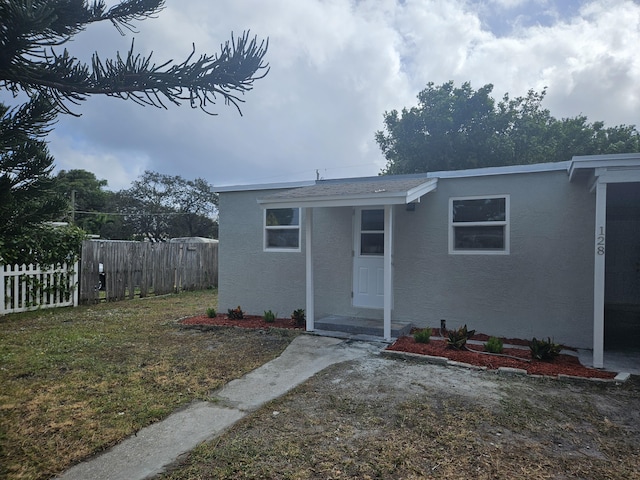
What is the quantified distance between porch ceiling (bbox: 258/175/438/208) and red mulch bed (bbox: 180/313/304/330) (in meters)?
2.40

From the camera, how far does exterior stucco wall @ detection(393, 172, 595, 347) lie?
20.7 ft

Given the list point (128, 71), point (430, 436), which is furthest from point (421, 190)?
point (128, 71)

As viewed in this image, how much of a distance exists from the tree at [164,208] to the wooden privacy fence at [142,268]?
63.5ft

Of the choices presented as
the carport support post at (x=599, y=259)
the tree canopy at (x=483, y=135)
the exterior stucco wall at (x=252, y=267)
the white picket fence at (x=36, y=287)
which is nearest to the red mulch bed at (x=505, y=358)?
the carport support post at (x=599, y=259)

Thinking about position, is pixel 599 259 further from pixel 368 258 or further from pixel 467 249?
pixel 368 258

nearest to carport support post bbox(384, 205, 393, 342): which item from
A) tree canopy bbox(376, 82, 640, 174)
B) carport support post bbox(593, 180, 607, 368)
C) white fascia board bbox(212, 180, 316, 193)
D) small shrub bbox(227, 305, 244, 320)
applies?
white fascia board bbox(212, 180, 316, 193)

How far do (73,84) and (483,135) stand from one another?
20.4 metres

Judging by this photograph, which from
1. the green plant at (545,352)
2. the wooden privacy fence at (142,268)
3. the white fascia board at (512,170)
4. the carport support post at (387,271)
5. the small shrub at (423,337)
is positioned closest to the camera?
the green plant at (545,352)

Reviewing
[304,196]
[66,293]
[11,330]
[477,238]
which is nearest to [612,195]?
[477,238]

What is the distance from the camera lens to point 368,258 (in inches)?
304

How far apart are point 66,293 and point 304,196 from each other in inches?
301

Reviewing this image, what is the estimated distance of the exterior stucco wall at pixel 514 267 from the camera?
20.7ft

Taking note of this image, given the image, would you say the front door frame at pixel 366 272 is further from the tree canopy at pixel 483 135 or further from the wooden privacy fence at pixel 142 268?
the tree canopy at pixel 483 135

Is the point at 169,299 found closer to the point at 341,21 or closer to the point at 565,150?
the point at 341,21
